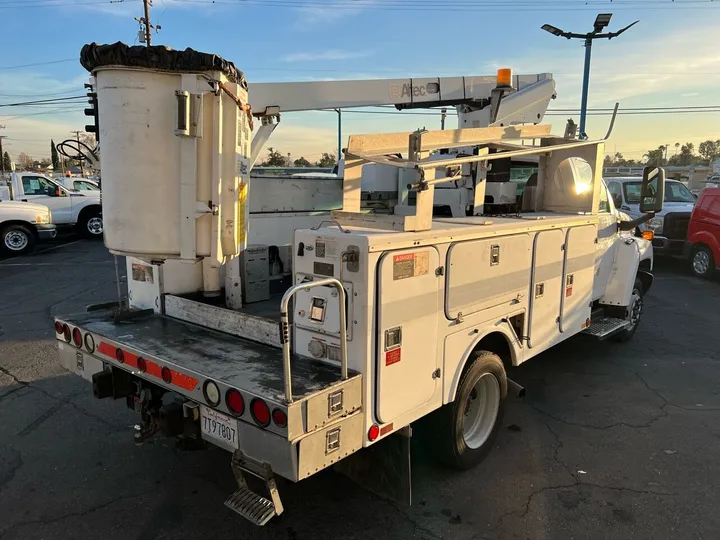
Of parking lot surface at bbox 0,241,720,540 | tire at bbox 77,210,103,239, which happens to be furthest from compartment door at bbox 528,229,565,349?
tire at bbox 77,210,103,239

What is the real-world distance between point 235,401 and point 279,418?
1.12 ft

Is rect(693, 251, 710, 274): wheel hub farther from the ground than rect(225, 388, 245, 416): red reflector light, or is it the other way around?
rect(225, 388, 245, 416): red reflector light

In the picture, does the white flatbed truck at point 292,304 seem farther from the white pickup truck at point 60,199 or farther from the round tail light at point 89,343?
the white pickup truck at point 60,199

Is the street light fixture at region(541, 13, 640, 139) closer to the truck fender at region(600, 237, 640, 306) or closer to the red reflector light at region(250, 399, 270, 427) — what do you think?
the truck fender at region(600, 237, 640, 306)

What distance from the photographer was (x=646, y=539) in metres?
3.08

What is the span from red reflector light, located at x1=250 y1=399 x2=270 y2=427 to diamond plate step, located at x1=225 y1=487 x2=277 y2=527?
17.4 inches

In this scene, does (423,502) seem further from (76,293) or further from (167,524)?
(76,293)

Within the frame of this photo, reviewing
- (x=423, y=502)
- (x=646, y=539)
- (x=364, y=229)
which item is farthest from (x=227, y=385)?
(x=646, y=539)

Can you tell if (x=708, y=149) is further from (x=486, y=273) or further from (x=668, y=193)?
(x=486, y=273)

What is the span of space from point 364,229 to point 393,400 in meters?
0.96

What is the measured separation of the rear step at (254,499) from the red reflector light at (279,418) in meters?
0.28

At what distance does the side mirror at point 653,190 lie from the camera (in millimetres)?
5254

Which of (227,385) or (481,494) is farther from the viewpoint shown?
(481,494)

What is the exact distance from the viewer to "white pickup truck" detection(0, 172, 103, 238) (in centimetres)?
1627
